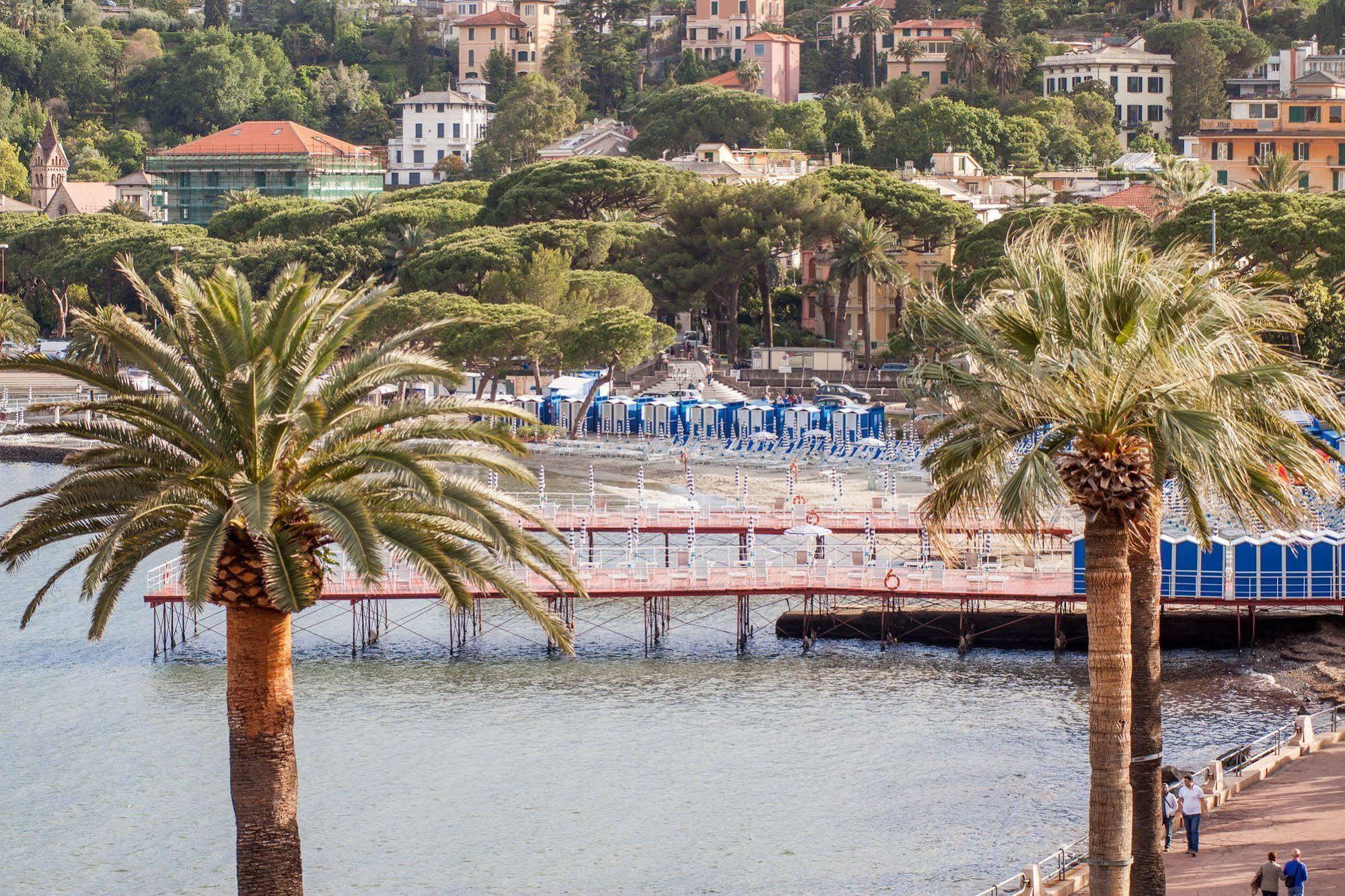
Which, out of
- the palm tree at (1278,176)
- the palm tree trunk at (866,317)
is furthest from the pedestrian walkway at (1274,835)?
the palm tree trunk at (866,317)

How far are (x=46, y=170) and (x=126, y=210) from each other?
82.7 feet

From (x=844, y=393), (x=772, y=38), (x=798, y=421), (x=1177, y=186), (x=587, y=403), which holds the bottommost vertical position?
(x=798, y=421)

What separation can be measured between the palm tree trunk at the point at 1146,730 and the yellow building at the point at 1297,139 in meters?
97.2

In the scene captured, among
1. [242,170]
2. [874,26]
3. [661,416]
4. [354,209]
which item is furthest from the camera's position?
[874,26]

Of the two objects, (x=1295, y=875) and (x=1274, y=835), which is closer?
(x=1295, y=875)

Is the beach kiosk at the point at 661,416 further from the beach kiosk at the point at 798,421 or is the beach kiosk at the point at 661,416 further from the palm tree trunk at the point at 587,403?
the beach kiosk at the point at 798,421

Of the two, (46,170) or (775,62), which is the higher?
(775,62)

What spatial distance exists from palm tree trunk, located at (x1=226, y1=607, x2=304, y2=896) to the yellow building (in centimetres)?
10459

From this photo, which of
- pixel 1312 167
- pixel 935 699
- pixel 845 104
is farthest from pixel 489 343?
pixel 845 104

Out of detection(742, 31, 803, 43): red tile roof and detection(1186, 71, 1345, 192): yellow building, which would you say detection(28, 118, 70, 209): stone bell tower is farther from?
Result: detection(1186, 71, 1345, 192): yellow building

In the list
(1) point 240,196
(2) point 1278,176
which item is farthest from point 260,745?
(1) point 240,196

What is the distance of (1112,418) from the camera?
803 inches

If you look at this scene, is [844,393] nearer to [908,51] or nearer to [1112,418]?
[1112,418]

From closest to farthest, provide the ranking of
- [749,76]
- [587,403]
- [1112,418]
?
[1112,418] < [587,403] < [749,76]
